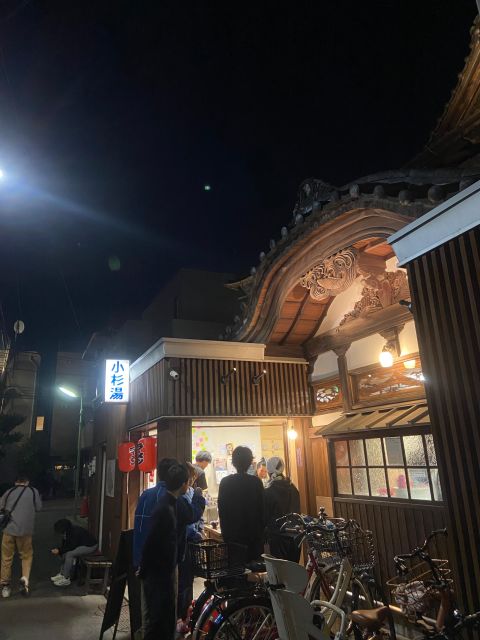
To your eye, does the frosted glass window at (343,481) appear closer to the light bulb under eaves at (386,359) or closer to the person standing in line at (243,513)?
the light bulb under eaves at (386,359)

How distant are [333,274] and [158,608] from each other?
524 centimetres

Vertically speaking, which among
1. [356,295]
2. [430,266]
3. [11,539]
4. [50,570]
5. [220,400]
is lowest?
[50,570]

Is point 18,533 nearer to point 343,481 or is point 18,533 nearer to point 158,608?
point 158,608

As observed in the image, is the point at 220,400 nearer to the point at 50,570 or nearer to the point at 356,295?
the point at 356,295

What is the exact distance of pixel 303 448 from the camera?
10055 mm

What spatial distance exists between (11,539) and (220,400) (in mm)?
5610

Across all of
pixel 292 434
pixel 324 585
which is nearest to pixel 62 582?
pixel 292 434

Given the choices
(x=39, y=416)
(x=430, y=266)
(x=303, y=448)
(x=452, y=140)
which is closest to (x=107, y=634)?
(x=303, y=448)

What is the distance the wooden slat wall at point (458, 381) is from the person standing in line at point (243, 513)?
249 cm

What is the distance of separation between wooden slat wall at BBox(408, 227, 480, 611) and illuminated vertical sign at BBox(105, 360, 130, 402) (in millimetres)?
9555

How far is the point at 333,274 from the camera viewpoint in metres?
7.18

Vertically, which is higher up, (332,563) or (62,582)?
(332,563)

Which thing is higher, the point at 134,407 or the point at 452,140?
the point at 452,140

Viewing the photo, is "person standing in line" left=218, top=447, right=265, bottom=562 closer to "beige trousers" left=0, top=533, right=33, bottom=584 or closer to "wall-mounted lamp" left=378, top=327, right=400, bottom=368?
"wall-mounted lamp" left=378, top=327, right=400, bottom=368
